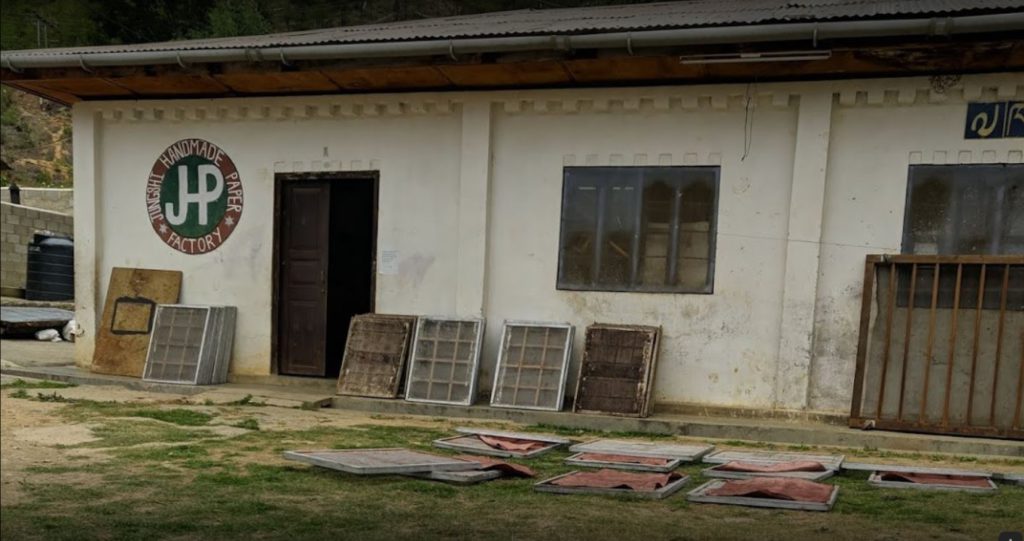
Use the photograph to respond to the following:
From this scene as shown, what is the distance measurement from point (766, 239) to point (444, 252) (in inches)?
125

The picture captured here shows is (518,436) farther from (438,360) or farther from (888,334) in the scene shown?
(888,334)

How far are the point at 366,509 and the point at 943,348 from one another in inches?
212

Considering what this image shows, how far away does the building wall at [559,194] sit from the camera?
7.17 meters

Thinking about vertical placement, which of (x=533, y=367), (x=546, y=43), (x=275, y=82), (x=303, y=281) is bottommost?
(x=533, y=367)

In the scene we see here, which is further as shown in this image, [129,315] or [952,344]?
[129,315]

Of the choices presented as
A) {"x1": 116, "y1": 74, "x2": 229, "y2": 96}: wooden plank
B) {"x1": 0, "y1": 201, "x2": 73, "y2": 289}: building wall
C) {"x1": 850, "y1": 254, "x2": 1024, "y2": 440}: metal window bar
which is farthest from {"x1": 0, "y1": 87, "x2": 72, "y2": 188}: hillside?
{"x1": 850, "y1": 254, "x2": 1024, "y2": 440}: metal window bar

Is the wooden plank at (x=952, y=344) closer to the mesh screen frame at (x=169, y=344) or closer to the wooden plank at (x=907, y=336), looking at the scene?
the wooden plank at (x=907, y=336)

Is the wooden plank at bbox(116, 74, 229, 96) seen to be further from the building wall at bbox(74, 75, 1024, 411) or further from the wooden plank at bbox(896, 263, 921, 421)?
the wooden plank at bbox(896, 263, 921, 421)

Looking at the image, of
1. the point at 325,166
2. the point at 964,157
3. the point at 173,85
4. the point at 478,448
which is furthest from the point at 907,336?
the point at 173,85

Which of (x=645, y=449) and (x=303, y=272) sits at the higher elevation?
(x=303, y=272)

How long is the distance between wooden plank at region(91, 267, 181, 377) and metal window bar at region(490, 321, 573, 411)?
4002 millimetres

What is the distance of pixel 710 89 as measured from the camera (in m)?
7.44

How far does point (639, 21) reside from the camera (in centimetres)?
733

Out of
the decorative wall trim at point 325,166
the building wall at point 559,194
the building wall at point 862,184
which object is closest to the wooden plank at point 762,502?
the building wall at point 862,184
